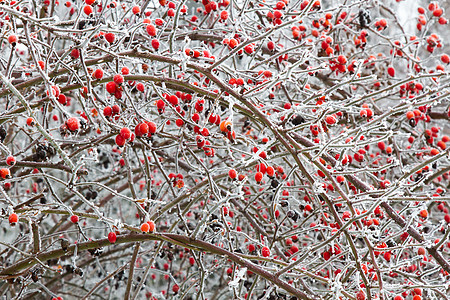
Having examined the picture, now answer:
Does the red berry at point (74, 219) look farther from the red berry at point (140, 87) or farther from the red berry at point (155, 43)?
the red berry at point (155, 43)

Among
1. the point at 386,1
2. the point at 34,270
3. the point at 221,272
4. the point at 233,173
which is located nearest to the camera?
the point at 233,173

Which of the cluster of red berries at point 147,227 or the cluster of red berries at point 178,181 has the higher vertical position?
the cluster of red berries at point 178,181

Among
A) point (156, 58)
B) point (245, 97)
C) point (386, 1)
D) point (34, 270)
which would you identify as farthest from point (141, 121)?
point (386, 1)

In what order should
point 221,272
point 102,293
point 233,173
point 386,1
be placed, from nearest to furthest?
point 233,173, point 221,272, point 102,293, point 386,1

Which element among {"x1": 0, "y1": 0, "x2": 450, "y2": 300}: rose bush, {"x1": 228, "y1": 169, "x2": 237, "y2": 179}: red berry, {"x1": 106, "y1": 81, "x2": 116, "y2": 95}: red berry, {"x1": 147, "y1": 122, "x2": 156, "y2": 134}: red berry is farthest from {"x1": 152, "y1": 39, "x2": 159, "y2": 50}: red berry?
{"x1": 228, "y1": 169, "x2": 237, "y2": 179}: red berry

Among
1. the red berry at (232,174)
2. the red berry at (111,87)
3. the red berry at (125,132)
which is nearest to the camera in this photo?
the red berry at (125,132)

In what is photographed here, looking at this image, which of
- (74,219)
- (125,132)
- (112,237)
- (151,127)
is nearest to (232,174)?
(151,127)

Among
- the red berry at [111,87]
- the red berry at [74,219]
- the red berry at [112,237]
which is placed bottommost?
the red berry at [112,237]

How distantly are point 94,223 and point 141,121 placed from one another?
3041 millimetres

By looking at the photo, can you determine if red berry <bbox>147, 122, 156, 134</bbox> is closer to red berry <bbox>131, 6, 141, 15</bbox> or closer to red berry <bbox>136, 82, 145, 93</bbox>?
red berry <bbox>136, 82, 145, 93</bbox>

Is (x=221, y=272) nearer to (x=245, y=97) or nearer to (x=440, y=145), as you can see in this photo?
(x=440, y=145)

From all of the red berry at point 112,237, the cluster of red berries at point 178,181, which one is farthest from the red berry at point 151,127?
the cluster of red berries at point 178,181

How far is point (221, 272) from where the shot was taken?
4.04 m

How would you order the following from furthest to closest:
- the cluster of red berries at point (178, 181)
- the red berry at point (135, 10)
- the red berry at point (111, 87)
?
the cluster of red berries at point (178, 181) → the red berry at point (135, 10) → the red berry at point (111, 87)
